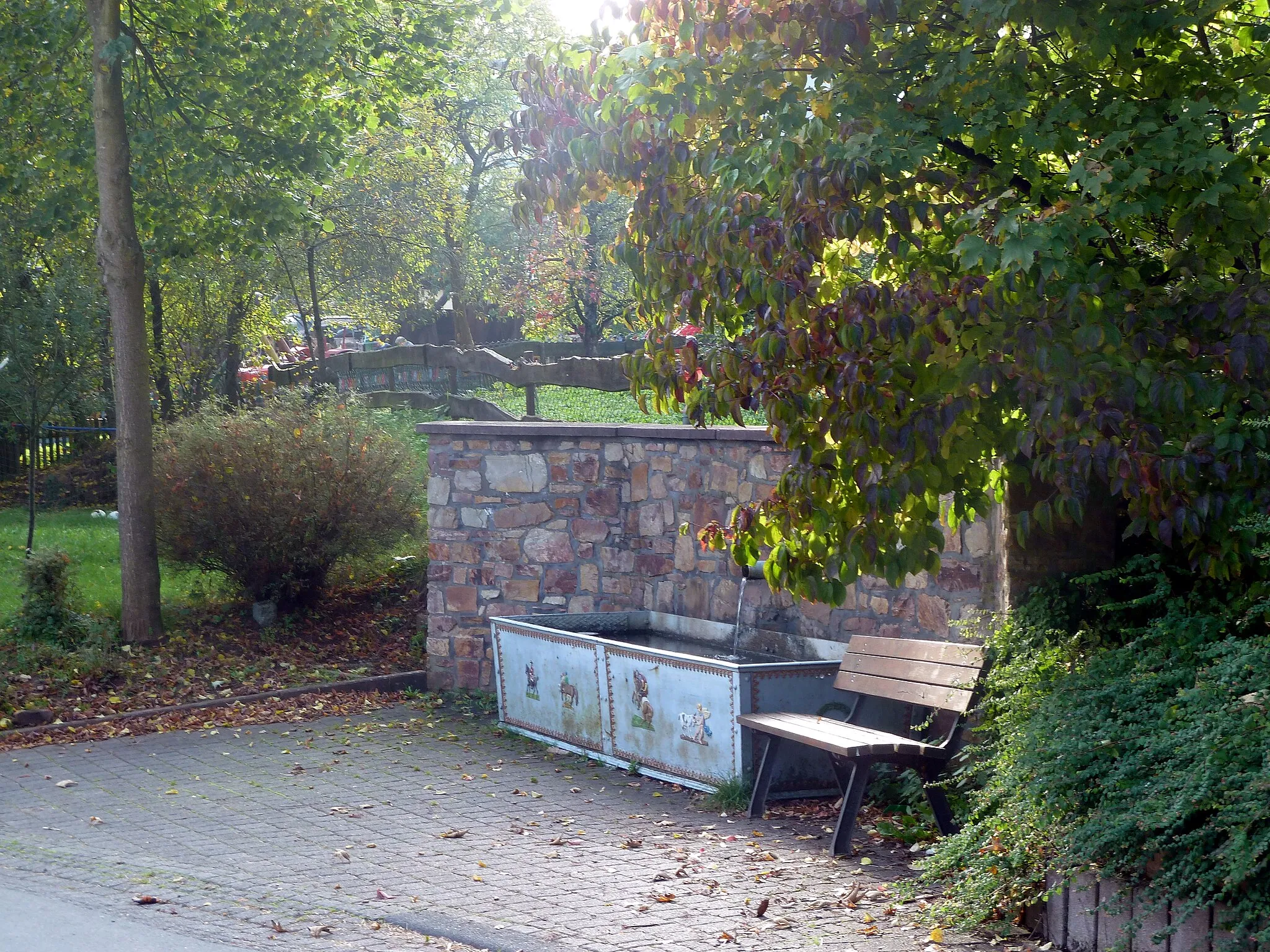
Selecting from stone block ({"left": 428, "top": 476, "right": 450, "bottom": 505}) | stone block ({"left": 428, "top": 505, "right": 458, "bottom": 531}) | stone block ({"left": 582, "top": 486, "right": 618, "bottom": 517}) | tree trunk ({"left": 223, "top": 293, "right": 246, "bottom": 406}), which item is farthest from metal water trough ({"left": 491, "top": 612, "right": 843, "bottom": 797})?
tree trunk ({"left": 223, "top": 293, "right": 246, "bottom": 406})

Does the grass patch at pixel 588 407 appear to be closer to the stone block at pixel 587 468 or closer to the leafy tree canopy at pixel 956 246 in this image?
the stone block at pixel 587 468

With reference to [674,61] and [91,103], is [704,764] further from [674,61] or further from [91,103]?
[91,103]

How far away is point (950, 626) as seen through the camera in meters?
6.92

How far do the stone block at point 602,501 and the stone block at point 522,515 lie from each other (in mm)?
301

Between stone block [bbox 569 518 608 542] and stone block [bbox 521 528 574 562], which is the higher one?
stone block [bbox 569 518 608 542]

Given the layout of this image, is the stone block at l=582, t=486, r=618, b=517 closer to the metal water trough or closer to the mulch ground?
the metal water trough

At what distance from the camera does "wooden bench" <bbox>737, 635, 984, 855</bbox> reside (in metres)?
6.04

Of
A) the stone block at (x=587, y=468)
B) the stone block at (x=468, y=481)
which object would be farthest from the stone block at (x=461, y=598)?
the stone block at (x=587, y=468)

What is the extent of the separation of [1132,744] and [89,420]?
19867 mm

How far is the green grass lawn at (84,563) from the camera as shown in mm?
12273

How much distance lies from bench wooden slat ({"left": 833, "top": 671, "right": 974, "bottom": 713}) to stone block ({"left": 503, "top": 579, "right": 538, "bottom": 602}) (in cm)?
315

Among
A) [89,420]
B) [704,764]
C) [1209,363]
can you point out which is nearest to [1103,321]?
[1209,363]

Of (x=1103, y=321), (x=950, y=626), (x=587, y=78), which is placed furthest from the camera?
(x=950, y=626)

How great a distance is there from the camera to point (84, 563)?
47.3 feet
